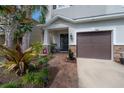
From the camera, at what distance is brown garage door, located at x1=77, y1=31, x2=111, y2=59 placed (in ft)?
42.0

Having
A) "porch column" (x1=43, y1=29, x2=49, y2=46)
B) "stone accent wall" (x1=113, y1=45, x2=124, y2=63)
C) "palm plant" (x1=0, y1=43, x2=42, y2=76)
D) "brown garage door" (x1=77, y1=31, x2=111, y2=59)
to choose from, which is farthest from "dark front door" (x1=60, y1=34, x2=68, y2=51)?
"palm plant" (x1=0, y1=43, x2=42, y2=76)

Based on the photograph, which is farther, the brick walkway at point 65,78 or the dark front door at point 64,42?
the dark front door at point 64,42

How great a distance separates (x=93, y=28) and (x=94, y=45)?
58.7 inches

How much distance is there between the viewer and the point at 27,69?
8617mm

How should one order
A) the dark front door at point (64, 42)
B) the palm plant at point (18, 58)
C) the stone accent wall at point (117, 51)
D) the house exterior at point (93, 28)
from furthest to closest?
1. the dark front door at point (64, 42)
2. the house exterior at point (93, 28)
3. the stone accent wall at point (117, 51)
4. the palm plant at point (18, 58)

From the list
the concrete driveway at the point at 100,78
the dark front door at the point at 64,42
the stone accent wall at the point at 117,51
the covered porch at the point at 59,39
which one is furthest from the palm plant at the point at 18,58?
the dark front door at the point at 64,42

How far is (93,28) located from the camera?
43.7 ft

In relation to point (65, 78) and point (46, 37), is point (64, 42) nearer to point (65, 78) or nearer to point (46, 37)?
point (46, 37)

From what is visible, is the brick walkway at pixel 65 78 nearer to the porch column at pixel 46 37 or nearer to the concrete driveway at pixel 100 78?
the concrete driveway at pixel 100 78

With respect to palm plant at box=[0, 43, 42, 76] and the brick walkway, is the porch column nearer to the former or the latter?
the brick walkway

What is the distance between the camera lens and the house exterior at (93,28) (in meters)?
12.2

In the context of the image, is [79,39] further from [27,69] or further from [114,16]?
[27,69]

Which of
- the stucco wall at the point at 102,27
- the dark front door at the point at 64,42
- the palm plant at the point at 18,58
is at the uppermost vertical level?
the stucco wall at the point at 102,27
